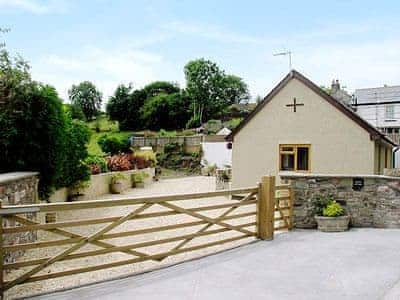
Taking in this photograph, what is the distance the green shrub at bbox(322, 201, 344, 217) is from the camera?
8.23 meters

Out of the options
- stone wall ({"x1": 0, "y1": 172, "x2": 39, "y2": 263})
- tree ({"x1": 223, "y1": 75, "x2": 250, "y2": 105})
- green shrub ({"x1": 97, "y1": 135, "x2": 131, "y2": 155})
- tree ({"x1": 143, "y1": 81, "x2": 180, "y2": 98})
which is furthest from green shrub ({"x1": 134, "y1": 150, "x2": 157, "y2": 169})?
tree ({"x1": 223, "y1": 75, "x2": 250, "y2": 105})

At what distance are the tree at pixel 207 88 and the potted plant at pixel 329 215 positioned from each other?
1444 inches

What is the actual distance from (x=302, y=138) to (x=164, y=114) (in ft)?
106

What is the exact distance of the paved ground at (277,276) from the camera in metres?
4.49

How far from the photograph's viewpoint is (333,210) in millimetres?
8250

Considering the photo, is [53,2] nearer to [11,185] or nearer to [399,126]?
[11,185]

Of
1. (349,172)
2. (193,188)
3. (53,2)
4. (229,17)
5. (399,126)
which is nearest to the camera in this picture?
(53,2)

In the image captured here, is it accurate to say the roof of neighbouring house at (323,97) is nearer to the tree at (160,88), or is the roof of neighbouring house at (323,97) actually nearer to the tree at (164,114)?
the tree at (164,114)

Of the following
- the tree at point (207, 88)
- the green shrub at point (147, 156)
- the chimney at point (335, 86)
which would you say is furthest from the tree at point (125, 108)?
the chimney at point (335, 86)

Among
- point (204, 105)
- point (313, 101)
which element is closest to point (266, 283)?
point (313, 101)

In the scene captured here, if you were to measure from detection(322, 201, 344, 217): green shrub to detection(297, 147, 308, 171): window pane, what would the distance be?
17.2 feet

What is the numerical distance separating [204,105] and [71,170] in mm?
35727

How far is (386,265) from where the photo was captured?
574 centimetres

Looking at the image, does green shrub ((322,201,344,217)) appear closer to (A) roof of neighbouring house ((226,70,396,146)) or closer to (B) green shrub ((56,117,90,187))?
(A) roof of neighbouring house ((226,70,396,146))
